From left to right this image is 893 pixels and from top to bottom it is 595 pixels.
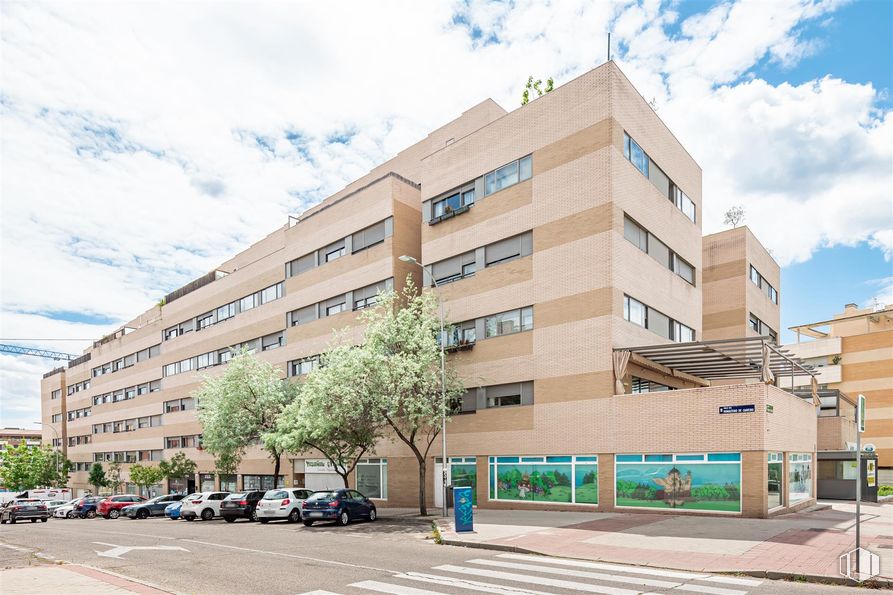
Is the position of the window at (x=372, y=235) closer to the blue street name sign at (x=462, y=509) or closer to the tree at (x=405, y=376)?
the tree at (x=405, y=376)

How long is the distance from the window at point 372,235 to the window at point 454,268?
4076mm

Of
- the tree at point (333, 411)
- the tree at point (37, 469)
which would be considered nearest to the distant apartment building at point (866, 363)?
the tree at point (333, 411)

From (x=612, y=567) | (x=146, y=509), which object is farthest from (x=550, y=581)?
(x=146, y=509)

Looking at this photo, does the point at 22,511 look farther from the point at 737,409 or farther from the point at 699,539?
the point at 737,409

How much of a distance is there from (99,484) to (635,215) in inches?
2470

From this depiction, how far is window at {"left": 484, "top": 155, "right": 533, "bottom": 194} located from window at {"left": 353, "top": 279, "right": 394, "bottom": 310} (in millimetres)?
7629

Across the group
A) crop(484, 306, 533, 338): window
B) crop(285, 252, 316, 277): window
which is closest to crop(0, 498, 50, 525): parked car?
crop(285, 252, 316, 277): window

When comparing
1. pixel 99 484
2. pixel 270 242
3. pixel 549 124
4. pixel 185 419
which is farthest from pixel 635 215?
pixel 99 484

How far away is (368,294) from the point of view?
1425 inches

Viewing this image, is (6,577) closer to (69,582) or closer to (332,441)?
(69,582)

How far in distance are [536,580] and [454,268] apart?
21.1 metres

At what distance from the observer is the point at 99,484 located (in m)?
66.7

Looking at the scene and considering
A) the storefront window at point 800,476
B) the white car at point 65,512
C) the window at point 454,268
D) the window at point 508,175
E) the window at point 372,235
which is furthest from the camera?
the white car at point 65,512

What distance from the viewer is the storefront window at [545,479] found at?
25.3m
